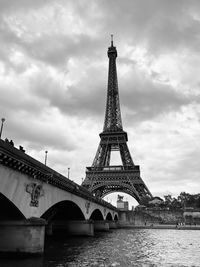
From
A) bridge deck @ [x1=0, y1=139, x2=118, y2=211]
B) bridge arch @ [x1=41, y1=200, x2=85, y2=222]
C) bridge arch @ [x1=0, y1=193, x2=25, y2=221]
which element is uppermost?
bridge deck @ [x1=0, y1=139, x2=118, y2=211]

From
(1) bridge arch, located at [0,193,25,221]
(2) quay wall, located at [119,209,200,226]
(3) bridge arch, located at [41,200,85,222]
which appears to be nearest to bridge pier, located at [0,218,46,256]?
(1) bridge arch, located at [0,193,25,221]

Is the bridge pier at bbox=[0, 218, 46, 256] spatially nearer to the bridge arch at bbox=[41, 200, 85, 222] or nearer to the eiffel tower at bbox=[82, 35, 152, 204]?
the bridge arch at bbox=[41, 200, 85, 222]

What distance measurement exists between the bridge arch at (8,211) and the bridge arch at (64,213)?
17.1 meters

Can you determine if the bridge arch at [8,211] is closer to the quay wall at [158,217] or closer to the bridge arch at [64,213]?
the bridge arch at [64,213]

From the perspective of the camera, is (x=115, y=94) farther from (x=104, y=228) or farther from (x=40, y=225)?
(x=40, y=225)

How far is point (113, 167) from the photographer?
103625 millimetres

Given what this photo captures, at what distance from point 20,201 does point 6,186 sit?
2.16 metres

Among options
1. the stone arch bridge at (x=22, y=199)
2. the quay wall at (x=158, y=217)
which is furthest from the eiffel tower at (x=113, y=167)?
the stone arch bridge at (x=22, y=199)

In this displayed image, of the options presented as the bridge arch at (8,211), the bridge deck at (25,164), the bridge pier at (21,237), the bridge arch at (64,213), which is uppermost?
the bridge deck at (25,164)

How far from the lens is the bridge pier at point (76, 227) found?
41.6 m

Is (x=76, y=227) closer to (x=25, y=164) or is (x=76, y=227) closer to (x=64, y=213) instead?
(x=64, y=213)

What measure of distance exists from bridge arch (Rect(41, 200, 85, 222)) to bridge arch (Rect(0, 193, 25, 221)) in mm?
17113

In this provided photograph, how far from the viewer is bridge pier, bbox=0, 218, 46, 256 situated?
19062mm

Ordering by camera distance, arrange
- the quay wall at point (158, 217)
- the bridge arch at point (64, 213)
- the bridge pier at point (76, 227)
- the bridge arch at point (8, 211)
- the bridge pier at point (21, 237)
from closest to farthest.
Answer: the bridge arch at point (8, 211)
the bridge pier at point (21, 237)
the bridge arch at point (64, 213)
the bridge pier at point (76, 227)
the quay wall at point (158, 217)
